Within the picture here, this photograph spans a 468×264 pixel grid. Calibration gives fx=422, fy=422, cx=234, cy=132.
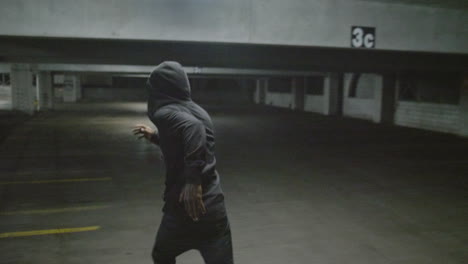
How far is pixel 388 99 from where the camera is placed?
22.3 meters

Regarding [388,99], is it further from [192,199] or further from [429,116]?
[192,199]

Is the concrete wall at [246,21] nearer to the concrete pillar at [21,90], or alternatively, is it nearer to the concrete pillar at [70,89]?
the concrete pillar at [21,90]

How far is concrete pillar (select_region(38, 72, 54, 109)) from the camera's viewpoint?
95.2 feet

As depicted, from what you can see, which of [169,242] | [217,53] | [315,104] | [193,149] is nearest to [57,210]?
[169,242]

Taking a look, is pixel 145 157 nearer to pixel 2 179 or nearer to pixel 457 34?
pixel 2 179

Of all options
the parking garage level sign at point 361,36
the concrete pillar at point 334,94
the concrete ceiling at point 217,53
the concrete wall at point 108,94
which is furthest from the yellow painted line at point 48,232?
the concrete wall at point 108,94

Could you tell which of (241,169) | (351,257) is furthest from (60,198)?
(351,257)

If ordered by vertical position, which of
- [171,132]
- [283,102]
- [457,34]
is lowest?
[283,102]

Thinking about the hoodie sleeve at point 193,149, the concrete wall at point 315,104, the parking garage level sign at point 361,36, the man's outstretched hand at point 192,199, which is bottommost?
the concrete wall at point 315,104

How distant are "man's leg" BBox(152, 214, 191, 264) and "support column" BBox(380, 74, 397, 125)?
2105 centimetres

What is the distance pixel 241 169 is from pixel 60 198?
13.7 ft

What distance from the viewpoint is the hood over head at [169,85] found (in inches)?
113

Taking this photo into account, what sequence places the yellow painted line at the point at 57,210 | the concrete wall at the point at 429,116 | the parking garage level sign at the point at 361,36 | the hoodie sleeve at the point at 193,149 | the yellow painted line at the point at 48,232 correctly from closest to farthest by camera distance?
the hoodie sleeve at the point at 193,149
the yellow painted line at the point at 48,232
the yellow painted line at the point at 57,210
the parking garage level sign at the point at 361,36
the concrete wall at the point at 429,116

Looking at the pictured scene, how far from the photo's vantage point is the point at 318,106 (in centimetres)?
3070
